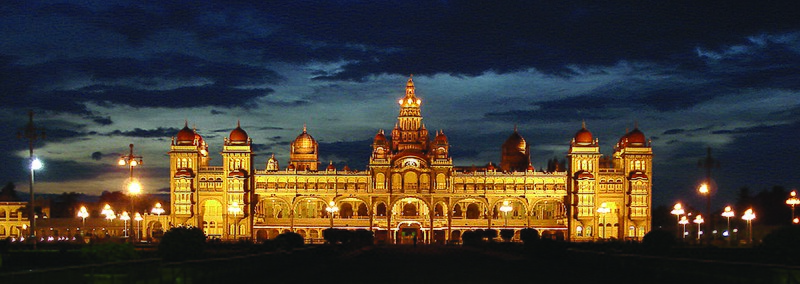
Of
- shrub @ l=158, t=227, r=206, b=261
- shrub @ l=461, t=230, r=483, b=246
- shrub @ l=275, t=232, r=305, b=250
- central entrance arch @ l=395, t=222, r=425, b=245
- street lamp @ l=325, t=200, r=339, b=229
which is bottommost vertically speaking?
central entrance arch @ l=395, t=222, r=425, b=245

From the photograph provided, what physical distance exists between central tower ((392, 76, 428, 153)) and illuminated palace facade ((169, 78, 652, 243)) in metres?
10.1

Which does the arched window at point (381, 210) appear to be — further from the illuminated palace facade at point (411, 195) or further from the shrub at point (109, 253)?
the shrub at point (109, 253)

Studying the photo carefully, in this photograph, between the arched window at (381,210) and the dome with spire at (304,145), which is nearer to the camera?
the arched window at (381,210)

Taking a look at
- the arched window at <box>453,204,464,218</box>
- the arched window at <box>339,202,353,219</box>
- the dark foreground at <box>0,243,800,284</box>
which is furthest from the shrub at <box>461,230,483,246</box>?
the arched window at <box>339,202,353,219</box>

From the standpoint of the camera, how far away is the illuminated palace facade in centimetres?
11812

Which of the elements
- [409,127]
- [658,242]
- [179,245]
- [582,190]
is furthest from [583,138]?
[179,245]

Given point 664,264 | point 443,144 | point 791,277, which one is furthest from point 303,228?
point 791,277

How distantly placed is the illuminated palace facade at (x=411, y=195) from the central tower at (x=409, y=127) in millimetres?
10149

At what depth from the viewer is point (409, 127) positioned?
5369 inches

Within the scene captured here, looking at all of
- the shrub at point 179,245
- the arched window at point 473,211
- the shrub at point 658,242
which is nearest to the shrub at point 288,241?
the shrub at point 179,245

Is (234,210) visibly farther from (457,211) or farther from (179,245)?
(179,245)

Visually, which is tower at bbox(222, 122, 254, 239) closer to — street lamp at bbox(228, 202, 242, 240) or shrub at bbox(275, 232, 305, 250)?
street lamp at bbox(228, 202, 242, 240)

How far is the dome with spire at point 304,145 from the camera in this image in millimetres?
137250

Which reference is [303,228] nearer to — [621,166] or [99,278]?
[621,166]
